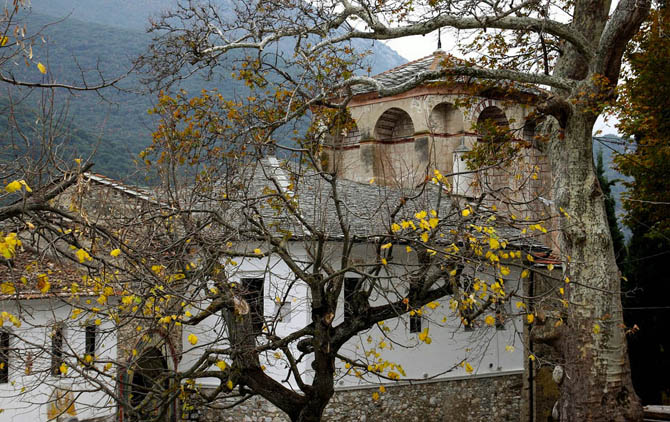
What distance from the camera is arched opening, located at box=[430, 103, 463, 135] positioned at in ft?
58.7

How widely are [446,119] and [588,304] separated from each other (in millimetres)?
9899

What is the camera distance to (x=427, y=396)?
46.5 ft

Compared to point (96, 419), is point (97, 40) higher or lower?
higher

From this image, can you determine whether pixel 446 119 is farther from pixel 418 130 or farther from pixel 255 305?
pixel 255 305

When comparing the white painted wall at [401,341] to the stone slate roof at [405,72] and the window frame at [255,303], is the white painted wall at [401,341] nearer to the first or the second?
the window frame at [255,303]

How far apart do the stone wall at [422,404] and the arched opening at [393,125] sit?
22.9 ft

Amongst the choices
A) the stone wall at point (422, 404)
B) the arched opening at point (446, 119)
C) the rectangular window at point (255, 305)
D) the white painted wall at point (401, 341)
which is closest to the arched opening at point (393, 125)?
the arched opening at point (446, 119)

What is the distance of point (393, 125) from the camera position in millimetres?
19281

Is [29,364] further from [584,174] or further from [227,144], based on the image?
[584,174]

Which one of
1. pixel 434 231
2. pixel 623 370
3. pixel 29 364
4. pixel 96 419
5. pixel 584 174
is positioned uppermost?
pixel 584 174

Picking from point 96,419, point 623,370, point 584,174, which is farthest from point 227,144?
point 96,419

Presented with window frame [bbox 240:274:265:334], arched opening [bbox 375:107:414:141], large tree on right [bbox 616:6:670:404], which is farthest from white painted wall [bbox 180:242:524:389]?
arched opening [bbox 375:107:414:141]

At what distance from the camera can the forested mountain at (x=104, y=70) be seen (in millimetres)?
33719

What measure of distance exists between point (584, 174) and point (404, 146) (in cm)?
977
